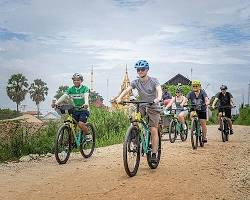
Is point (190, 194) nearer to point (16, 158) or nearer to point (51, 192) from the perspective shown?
point (51, 192)

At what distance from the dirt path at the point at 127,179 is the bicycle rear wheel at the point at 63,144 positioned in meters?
0.21

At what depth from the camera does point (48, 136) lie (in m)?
15.2

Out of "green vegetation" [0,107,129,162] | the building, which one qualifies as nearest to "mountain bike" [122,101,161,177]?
"green vegetation" [0,107,129,162]

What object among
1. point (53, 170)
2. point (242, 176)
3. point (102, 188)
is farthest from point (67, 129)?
point (242, 176)

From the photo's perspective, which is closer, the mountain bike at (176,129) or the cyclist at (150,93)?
the cyclist at (150,93)

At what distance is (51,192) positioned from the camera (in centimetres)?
705

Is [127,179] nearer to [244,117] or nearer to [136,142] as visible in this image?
[136,142]

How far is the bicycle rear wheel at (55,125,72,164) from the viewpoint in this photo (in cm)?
1009

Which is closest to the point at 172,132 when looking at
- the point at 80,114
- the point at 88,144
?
the point at 88,144

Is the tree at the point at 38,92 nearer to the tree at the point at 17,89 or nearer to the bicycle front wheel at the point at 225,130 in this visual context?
the tree at the point at 17,89

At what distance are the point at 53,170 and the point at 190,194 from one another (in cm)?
364

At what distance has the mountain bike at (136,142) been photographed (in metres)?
8.05

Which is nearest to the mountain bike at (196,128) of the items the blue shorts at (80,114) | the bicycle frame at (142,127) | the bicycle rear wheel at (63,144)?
the blue shorts at (80,114)

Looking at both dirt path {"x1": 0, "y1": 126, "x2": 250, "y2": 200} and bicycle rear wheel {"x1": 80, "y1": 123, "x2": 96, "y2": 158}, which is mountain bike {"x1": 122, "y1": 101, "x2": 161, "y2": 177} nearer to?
dirt path {"x1": 0, "y1": 126, "x2": 250, "y2": 200}
